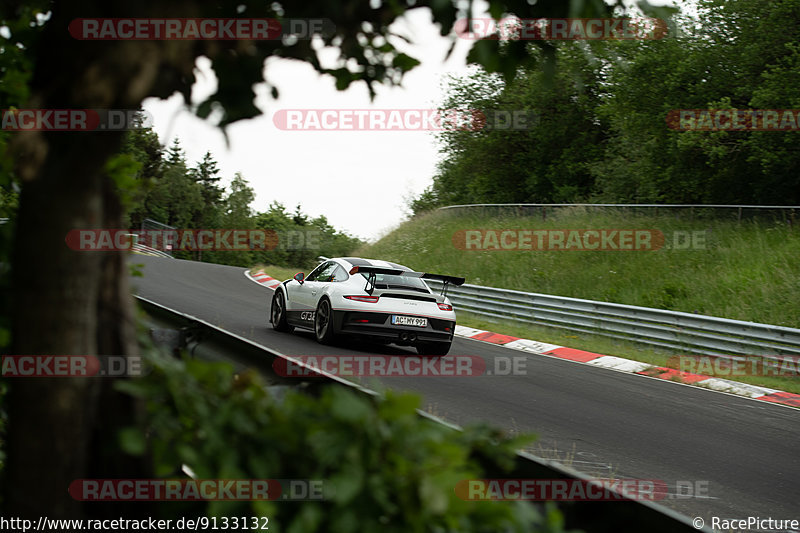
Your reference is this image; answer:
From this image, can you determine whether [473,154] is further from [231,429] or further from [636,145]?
[231,429]

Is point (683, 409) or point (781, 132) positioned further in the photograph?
point (781, 132)

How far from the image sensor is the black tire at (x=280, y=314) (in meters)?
12.8

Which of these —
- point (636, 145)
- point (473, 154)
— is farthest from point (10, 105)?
point (473, 154)

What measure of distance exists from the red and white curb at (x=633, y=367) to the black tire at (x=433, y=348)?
275cm

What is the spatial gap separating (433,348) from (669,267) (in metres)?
10.8

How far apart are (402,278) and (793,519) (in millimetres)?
6961

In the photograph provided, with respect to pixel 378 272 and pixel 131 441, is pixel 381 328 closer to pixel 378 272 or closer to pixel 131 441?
pixel 378 272

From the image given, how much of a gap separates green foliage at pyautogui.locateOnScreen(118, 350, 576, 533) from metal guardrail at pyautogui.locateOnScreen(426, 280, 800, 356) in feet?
40.1

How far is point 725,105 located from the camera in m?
20.7

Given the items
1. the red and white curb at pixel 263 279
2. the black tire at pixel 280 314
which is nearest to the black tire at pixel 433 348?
the black tire at pixel 280 314
